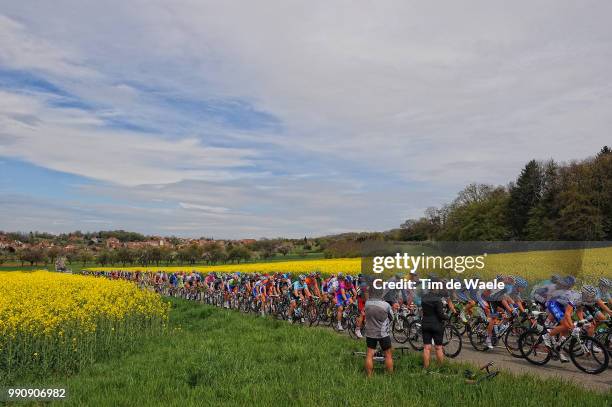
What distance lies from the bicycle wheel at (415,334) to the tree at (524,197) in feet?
222

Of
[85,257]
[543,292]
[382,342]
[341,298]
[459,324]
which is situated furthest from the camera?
[85,257]

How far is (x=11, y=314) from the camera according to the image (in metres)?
12.3

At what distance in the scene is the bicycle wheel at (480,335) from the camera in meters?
12.3

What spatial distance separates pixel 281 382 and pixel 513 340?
18.5 feet

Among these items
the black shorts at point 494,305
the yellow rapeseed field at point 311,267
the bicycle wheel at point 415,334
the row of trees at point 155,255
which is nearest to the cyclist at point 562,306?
the black shorts at point 494,305

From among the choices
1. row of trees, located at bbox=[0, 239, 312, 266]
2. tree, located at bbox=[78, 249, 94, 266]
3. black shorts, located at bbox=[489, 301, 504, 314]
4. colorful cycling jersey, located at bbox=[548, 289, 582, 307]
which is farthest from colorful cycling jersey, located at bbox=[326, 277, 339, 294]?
tree, located at bbox=[78, 249, 94, 266]

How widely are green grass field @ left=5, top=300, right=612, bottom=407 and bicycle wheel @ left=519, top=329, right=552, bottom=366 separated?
218cm

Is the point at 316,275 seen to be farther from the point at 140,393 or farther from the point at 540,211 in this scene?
the point at 540,211

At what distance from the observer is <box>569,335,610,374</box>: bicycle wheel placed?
374 inches

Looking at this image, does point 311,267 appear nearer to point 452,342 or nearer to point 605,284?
point 452,342

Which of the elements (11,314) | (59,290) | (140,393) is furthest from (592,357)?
(59,290)

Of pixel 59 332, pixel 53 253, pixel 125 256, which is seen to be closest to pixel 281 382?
pixel 59 332

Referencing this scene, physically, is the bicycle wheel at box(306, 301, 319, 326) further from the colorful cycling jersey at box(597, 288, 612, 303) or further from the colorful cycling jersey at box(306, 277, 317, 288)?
the colorful cycling jersey at box(597, 288, 612, 303)

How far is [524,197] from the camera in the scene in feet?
249
